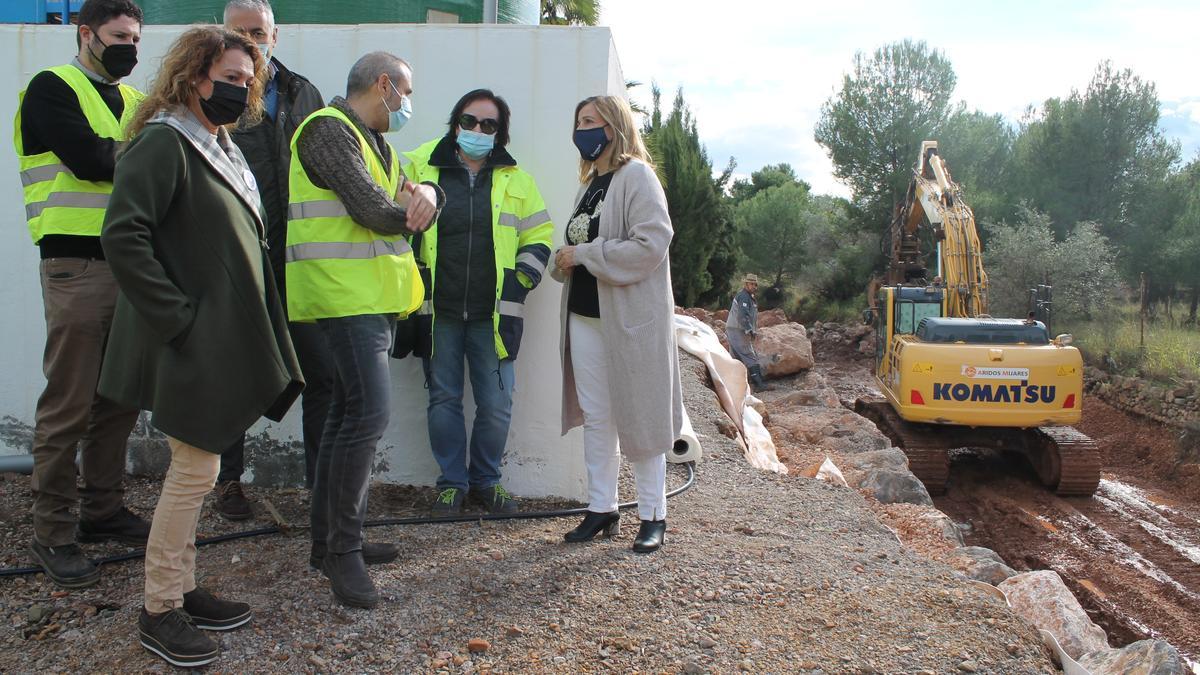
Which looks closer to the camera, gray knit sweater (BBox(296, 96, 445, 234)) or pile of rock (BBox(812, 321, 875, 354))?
gray knit sweater (BBox(296, 96, 445, 234))

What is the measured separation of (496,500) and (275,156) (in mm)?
1820

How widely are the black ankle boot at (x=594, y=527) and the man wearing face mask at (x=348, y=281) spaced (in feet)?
3.27

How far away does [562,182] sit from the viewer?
444 centimetres

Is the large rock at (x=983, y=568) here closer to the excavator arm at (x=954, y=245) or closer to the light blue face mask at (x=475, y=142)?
the light blue face mask at (x=475, y=142)

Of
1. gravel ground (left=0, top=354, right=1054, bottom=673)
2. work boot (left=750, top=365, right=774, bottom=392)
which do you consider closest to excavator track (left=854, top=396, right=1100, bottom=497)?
work boot (left=750, top=365, right=774, bottom=392)

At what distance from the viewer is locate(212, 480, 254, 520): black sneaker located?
391 centimetres

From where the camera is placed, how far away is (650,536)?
3760 millimetres

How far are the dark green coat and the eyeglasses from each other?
1507 mm

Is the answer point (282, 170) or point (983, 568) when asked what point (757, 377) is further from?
point (282, 170)

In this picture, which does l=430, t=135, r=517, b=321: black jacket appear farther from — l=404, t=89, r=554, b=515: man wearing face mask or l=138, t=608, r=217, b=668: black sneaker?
Answer: l=138, t=608, r=217, b=668: black sneaker

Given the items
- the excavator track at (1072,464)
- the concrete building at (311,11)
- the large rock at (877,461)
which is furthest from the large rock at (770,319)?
the concrete building at (311,11)

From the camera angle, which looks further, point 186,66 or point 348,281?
point 348,281

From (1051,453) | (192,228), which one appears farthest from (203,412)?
(1051,453)

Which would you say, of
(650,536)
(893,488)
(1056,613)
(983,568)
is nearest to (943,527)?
(983,568)
